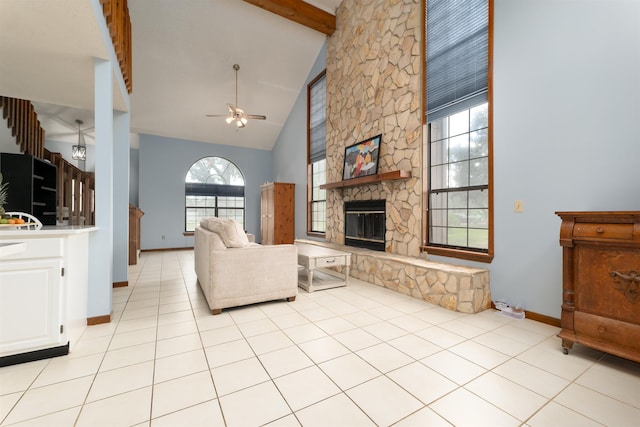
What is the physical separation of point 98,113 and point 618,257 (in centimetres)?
450

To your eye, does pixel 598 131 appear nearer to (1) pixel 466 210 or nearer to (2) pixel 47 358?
(1) pixel 466 210

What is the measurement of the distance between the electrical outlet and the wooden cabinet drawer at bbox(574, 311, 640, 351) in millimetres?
1081

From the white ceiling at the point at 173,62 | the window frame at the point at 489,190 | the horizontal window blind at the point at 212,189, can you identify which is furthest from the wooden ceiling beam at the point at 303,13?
the horizontal window blind at the point at 212,189

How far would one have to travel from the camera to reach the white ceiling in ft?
7.07

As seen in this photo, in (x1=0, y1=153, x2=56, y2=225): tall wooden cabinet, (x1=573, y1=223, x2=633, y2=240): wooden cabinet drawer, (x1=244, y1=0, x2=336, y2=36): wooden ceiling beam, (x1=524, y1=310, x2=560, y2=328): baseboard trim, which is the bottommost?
(x1=524, y1=310, x2=560, y2=328): baseboard trim

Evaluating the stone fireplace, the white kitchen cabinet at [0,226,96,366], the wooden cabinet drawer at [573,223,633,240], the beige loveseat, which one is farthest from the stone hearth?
the white kitchen cabinet at [0,226,96,366]

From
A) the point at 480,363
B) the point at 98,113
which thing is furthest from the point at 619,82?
the point at 98,113

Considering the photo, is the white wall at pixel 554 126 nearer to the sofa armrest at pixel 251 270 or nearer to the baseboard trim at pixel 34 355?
the sofa armrest at pixel 251 270

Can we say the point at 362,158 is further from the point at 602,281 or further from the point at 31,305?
the point at 31,305

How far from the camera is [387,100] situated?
4.31 metres

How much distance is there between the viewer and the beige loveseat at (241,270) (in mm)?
2742

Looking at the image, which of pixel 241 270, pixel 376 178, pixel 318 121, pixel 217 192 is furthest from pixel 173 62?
pixel 241 270

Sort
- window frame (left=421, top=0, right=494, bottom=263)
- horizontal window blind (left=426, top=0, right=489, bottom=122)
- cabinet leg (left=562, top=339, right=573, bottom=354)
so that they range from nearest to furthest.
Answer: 1. cabinet leg (left=562, top=339, right=573, bottom=354)
2. window frame (left=421, top=0, right=494, bottom=263)
3. horizontal window blind (left=426, top=0, right=489, bottom=122)

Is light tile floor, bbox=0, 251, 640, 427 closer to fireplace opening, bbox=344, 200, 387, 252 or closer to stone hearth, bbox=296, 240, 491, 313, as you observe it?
stone hearth, bbox=296, 240, 491, 313
